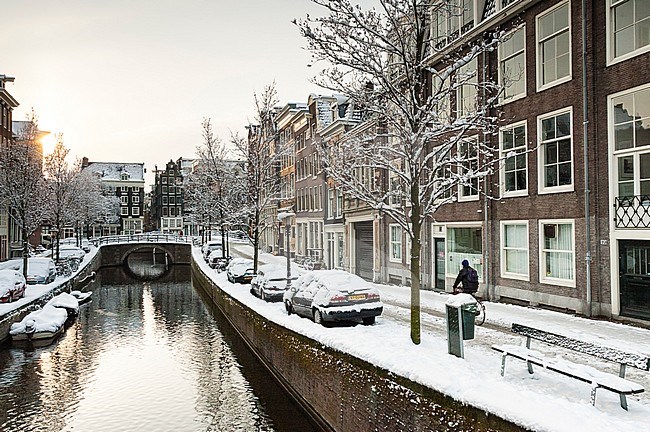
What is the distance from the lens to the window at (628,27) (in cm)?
1529

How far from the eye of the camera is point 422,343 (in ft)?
41.7

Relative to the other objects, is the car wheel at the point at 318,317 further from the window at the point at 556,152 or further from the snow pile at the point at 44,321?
the snow pile at the point at 44,321

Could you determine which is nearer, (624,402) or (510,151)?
(624,402)

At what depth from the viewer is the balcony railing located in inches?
596

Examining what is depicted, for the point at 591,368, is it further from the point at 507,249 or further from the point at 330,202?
the point at 330,202

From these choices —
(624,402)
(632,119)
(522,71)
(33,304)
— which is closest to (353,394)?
(624,402)

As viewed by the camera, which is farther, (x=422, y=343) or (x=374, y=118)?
(x=374, y=118)

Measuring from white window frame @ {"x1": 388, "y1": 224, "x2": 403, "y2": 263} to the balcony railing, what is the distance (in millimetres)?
13415

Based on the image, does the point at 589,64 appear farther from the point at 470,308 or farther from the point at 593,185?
the point at 470,308

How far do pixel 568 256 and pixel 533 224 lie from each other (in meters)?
1.75

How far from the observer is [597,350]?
9328 millimetres

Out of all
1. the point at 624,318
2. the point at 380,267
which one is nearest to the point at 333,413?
the point at 624,318

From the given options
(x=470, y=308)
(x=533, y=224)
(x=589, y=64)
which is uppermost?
(x=589, y=64)

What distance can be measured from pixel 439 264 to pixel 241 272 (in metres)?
11.4
